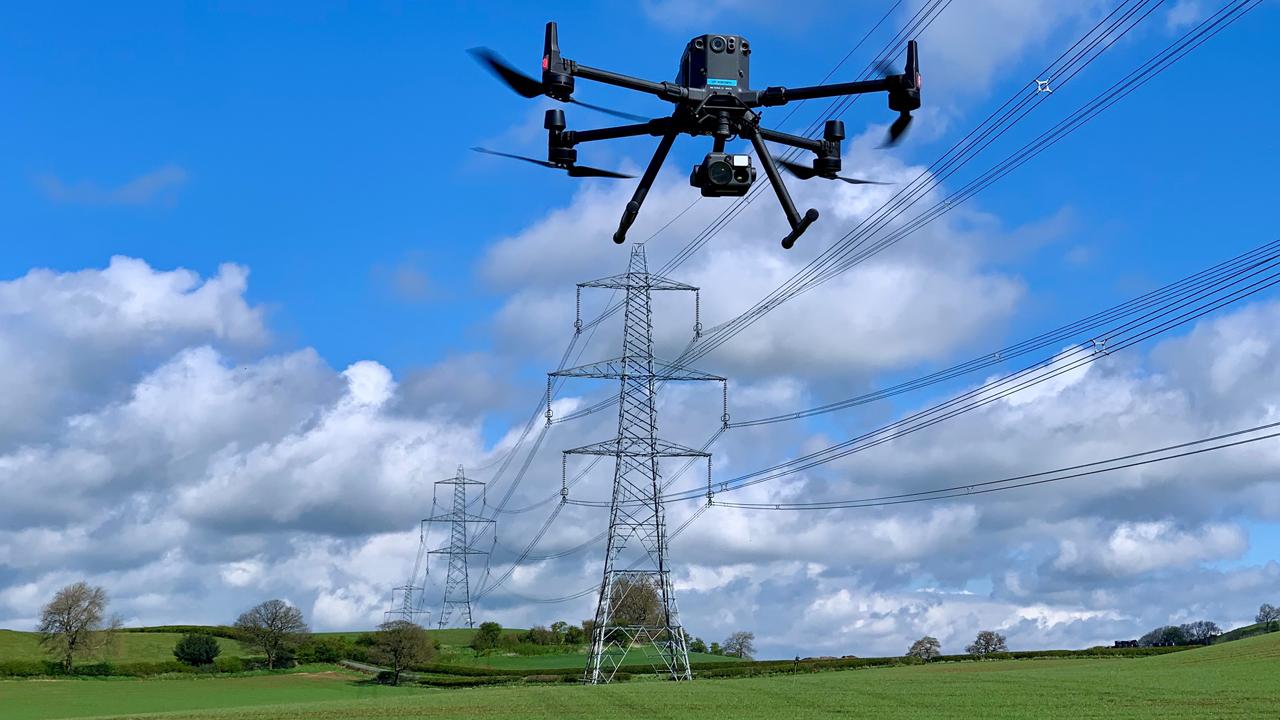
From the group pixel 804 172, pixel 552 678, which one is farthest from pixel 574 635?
pixel 804 172

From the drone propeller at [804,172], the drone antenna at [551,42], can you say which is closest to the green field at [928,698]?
the drone propeller at [804,172]

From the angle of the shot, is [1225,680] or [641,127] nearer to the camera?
[641,127]

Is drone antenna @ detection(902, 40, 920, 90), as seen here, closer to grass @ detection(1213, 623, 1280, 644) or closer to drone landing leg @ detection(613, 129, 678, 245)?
drone landing leg @ detection(613, 129, 678, 245)

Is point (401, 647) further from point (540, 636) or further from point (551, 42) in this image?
point (551, 42)

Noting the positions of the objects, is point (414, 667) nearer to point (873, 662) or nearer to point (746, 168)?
point (873, 662)

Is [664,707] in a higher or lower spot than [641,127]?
lower

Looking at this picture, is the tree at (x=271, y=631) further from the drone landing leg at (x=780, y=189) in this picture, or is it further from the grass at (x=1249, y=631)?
the drone landing leg at (x=780, y=189)

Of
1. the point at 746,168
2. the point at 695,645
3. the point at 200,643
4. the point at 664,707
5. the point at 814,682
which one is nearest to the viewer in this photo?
the point at 746,168

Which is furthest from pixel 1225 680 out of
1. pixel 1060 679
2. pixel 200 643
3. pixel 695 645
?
pixel 200 643
